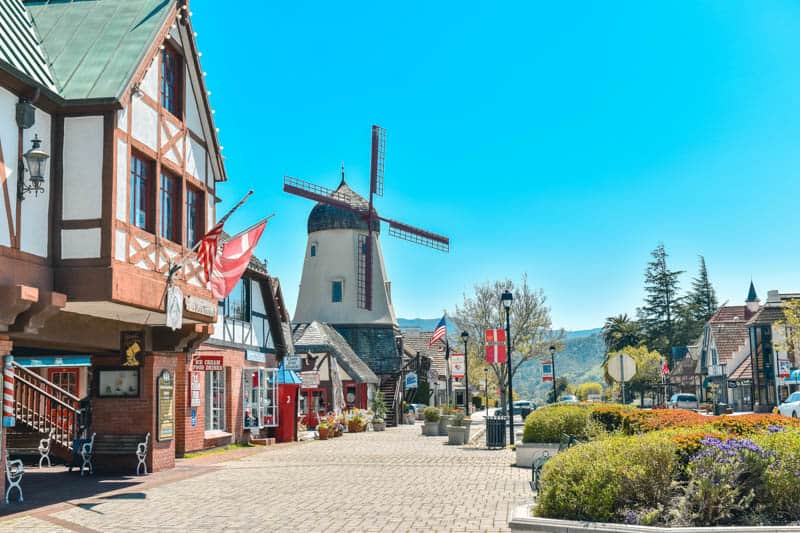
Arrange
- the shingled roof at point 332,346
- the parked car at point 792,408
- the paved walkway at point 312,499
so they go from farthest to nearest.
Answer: the shingled roof at point 332,346
the parked car at point 792,408
the paved walkway at point 312,499

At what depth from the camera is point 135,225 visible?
1641cm

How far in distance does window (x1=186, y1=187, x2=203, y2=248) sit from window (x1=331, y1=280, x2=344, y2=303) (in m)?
36.8

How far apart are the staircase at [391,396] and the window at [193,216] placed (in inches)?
1236

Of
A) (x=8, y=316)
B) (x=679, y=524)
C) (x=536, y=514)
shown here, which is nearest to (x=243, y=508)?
(x=8, y=316)

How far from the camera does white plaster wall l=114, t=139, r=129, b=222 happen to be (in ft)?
50.6

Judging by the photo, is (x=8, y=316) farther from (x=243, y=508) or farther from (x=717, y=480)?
(x=717, y=480)

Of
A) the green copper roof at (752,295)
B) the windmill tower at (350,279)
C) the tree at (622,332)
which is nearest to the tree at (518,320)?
the windmill tower at (350,279)

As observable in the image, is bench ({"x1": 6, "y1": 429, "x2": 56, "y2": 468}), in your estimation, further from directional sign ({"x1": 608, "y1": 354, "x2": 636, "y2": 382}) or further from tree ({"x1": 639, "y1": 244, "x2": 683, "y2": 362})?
tree ({"x1": 639, "y1": 244, "x2": 683, "y2": 362})

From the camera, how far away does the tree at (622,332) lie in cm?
10844

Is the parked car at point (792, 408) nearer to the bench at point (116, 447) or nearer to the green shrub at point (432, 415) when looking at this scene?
the green shrub at point (432, 415)

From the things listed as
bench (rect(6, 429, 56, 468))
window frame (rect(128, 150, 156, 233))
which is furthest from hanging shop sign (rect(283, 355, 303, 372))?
window frame (rect(128, 150, 156, 233))

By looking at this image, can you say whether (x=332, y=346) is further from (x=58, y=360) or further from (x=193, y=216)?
(x=58, y=360)

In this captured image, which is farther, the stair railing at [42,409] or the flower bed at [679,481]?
the stair railing at [42,409]

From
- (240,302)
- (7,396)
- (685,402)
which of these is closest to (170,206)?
(7,396)
